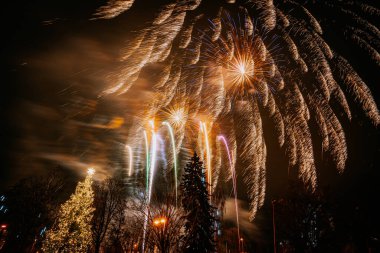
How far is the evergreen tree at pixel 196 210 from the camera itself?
2378 cm

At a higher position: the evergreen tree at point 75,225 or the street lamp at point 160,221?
the street lamp at point 160,221

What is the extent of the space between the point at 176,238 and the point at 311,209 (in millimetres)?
18862

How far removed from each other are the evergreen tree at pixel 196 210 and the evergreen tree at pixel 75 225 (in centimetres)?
1036

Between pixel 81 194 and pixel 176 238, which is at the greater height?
pixel 176 238

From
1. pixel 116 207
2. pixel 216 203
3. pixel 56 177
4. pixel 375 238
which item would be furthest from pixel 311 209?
pixel 56 177

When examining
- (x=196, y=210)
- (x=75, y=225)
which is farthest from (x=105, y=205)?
(x=196, y=210)

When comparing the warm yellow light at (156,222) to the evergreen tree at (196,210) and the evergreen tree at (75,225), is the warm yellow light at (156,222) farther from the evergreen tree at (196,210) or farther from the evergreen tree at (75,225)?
the evergreen tree at (75,225)

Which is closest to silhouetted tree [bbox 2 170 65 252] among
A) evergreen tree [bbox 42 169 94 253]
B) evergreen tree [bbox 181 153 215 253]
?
evergreen tree [bbox 42 169 94 253]

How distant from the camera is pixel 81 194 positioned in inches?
1102

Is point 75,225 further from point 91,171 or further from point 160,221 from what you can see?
point 160,221

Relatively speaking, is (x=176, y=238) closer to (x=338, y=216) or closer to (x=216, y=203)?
(x=216, y=203)

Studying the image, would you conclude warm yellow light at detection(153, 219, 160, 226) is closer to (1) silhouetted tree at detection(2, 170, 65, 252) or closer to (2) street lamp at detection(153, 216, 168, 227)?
(2) street lamp at detection(153, 216, 168, 227)

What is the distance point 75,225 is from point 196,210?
41.2 feet

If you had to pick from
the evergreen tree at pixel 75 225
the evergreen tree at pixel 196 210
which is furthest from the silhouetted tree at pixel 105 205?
the evergreen tree at pixel 196 210
